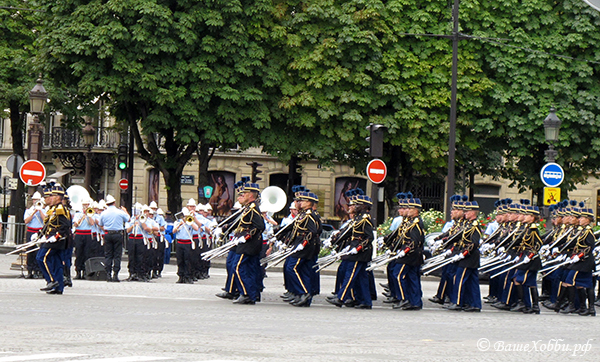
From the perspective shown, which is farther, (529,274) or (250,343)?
(529,274)

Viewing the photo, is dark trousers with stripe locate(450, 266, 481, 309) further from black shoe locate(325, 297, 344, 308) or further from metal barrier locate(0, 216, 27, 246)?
metal barrier locate(0, 216, 27, 246)

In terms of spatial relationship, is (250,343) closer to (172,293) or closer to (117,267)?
(172,293)

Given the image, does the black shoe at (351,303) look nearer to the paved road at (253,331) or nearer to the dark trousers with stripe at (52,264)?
the paved road at (253,331)

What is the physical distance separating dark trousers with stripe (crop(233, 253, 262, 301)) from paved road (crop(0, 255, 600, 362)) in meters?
0.35

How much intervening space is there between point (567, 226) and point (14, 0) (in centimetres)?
2716

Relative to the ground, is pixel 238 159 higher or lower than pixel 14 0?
lower

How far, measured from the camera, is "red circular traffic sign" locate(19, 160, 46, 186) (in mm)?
24531

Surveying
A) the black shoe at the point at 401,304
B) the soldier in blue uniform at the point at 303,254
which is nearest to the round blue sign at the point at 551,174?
the black shoe at the point at 401,304

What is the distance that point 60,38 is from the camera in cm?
3347

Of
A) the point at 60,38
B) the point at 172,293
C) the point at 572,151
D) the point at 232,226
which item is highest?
the point at 60,38

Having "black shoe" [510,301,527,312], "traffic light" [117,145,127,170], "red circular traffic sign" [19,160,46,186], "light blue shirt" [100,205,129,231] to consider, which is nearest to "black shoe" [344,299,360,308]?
"black shoe" [510,301,527,312]

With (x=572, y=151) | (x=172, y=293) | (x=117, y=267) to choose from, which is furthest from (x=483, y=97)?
(x=172, y=293)

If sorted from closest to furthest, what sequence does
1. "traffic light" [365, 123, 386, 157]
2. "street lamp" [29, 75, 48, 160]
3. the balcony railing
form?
"traffic light" [365, 123, 386, 157] < "street lamp" [29, 75, 48, 160] < the balcony railing

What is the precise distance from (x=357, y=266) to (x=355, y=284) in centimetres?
37
